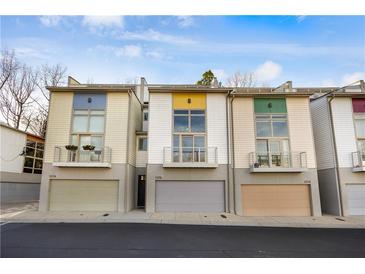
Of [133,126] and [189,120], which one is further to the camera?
[133,126]

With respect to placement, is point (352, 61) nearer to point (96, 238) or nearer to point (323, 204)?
point (323, 204)

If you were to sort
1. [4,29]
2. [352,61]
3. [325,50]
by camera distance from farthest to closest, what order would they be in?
[352,61], [325,50], [4,29]

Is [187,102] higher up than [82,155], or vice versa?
[187,102]

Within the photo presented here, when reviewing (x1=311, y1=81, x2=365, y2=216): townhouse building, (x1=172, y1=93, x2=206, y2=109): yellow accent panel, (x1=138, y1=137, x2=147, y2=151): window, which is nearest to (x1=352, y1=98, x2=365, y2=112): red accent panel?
(x1=311, y1=81, x2=365, y2=216): townhouse building

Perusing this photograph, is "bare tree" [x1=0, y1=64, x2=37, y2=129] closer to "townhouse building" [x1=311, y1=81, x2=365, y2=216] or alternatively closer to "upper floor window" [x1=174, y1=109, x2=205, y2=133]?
"upper floor window" [x1=174, y1=109, x2=205, y2=133]

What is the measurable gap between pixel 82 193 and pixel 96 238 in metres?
5.87

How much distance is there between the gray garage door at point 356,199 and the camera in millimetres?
11828

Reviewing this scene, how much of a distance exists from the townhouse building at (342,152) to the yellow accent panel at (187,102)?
707 centimetres

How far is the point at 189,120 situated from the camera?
1269 centimetres

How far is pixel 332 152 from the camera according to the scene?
1240 cm

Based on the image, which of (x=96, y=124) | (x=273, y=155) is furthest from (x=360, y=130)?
(x=96, y=124)

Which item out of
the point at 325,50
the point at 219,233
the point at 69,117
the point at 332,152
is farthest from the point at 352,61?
the point at 69,117

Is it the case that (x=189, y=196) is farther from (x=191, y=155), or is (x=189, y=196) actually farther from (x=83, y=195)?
(x=83, y=195)

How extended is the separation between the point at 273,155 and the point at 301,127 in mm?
2340
